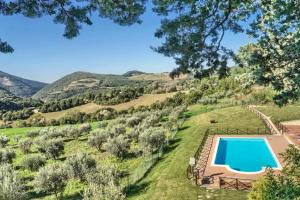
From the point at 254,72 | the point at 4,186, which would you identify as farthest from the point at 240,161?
the point at 254,72

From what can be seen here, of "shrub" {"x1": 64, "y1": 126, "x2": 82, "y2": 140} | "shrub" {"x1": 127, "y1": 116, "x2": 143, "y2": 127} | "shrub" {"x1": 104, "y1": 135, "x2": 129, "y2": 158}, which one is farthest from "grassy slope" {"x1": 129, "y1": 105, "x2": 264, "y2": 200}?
"shrub" {"x1": 64, "y1": 126, "x2": 82, "y2": 140}

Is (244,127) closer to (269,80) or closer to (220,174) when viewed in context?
(220,174)

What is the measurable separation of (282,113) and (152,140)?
26.9 m

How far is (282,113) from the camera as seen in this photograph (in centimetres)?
5719

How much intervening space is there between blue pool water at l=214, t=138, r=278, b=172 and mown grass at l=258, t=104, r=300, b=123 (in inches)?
422

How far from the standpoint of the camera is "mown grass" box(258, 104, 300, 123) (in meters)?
53.4

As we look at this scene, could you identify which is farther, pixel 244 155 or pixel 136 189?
pixel 244 155

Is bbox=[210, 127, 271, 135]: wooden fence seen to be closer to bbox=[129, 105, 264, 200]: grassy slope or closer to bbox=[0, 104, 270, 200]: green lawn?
bbox=[0, 104, 270, 200]: green lawn

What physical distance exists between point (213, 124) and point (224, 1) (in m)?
42.6

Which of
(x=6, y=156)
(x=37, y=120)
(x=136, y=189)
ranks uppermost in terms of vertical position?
(x=37, y=120)

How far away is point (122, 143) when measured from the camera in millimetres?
40156

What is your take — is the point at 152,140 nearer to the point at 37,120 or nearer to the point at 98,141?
the point at 98,141

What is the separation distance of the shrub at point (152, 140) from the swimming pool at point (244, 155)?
6.39m

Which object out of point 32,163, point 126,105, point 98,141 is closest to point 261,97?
point 126,105
